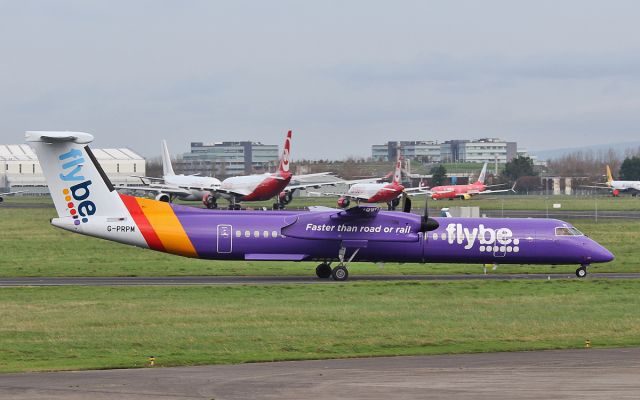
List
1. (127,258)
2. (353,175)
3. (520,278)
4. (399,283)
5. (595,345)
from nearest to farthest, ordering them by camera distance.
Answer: (595,345)
(399,283)
(520,278)
(127,258)
(353,175)

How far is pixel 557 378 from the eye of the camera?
20047 mm

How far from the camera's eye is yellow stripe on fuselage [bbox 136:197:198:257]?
40.5 metres

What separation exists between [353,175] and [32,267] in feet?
430

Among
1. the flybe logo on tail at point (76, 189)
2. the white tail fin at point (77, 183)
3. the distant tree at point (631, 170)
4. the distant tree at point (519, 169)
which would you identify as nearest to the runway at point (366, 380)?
the white tail fin at point (77, 183)

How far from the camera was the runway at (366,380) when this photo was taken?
18.2 meters

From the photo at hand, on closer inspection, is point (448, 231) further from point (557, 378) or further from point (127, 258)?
point (557, 378)

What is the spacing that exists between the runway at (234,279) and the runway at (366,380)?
18609 millimetres

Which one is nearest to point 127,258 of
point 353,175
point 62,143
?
point 62,143

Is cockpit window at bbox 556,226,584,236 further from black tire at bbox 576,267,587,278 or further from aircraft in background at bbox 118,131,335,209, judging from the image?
aircraft in background at bbox 118,131,335,209

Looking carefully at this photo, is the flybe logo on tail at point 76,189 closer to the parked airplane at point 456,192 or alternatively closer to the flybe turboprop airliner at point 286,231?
the flybe turboprop airliner at point 286,231

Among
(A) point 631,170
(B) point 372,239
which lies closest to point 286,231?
(B) point 372,239

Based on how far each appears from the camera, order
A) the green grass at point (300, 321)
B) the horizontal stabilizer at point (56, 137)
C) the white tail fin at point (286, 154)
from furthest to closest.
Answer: the white tail fin at point (286, 154) → the horizontal stabilizer at point (56, 137) → the green grass at point (300, 321)

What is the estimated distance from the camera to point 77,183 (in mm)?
40438

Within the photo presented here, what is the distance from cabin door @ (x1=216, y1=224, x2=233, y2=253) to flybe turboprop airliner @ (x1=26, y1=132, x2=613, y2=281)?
0.04m
